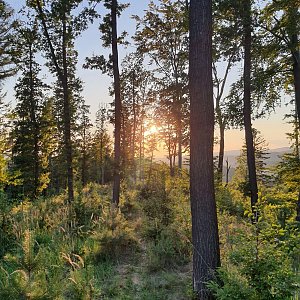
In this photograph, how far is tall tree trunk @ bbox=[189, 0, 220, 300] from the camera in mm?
3975

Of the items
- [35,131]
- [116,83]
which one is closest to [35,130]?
[35,131]

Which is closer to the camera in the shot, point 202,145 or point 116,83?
point 202,145

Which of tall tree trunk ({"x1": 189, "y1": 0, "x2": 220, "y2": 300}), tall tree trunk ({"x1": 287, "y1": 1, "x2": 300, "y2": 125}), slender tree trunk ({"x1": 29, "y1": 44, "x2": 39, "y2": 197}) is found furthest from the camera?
slender tree trunk ({"x1": 29, "y1": 44, "x2": 39, "y2": 197})

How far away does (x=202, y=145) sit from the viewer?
13.3ft

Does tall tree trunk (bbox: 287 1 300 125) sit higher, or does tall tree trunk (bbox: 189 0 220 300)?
tall tree trunk (bbox: 287 1 300 125)

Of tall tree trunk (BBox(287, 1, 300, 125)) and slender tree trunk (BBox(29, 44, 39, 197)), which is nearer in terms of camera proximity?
tall tree trunk (BBox(287, 1, 300, 125))

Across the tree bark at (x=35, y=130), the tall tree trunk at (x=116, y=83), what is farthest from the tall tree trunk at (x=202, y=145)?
the tree bark at (x=35, y=130)

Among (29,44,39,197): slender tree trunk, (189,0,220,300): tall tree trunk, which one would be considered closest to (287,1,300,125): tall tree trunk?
(189,0,220,300): tall tree trunk

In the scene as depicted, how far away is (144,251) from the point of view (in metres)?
6.56

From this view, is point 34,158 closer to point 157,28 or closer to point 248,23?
point 157,28

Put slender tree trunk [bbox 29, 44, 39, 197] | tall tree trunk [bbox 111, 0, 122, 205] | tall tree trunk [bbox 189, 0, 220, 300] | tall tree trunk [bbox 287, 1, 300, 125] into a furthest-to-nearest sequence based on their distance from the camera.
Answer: slender tree trunk [bbox 29, 44, 39, 197] < tall tree trunk [bbox 111, 0, 122, 205] < tall tree trunk [bbox 287, 1, 300, 125] < tall tree trunk [bbox 189, 0, 220, 300]

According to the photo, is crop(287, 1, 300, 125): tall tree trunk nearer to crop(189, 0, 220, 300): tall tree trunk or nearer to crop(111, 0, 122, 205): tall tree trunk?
crop(189, 0, 220, 300): tall tree trunk

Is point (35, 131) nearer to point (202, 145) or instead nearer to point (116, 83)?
point (116, 83)

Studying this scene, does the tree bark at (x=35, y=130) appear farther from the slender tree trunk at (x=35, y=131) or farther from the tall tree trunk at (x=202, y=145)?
the tall tree trunk at (x=202, y=145)
